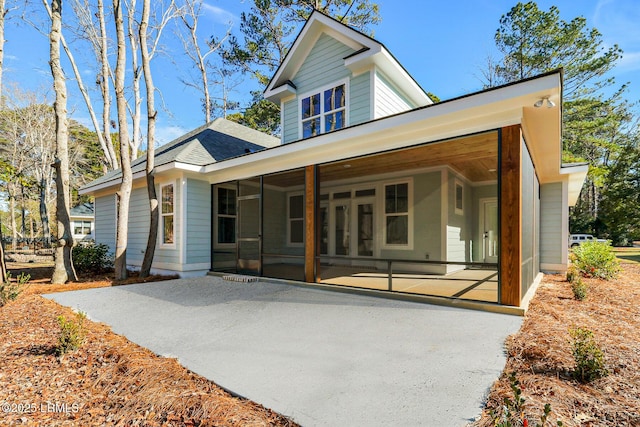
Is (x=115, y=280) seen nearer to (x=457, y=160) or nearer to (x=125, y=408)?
(x=125, y=408)

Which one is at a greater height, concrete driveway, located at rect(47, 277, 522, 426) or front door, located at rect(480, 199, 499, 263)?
front door, located at rect(480, 199, 499, 263)

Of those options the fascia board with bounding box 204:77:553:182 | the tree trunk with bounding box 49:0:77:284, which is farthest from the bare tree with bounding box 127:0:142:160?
the fascia board with bounding box 204:77:553:182

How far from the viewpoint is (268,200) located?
10.9 meters

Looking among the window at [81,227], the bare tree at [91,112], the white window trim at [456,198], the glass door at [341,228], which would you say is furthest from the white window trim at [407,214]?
the window at [81,227]

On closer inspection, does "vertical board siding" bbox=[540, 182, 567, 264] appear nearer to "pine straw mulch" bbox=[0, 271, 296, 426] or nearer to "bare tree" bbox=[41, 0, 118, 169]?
"pine straw mulch" bbox=[0, 271, 296, 426]

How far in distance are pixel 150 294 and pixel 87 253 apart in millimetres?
4847

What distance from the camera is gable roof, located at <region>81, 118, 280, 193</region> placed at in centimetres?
827

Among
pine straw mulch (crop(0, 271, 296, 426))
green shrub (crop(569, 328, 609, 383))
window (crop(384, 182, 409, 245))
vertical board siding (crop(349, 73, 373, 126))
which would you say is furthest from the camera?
window (crop(384, 182, 409, 245))

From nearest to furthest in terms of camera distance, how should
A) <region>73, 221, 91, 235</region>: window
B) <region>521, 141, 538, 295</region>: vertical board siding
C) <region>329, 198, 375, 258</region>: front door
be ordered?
1. <region>521, 141, 538, 295</region>: vertical board siding
2. <region>329, 198, 375, 258</region>: front door
3. <region>73, 221, 91, 235</region>: window

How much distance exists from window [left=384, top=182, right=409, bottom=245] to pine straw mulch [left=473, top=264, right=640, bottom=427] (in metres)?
4.13

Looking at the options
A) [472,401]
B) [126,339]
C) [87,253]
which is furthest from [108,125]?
[472,401]

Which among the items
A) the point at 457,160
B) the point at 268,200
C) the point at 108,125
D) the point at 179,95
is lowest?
the point at 268,200

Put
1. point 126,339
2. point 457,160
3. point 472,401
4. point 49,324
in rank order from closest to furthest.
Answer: point 472,401, point 126,339, point 49,324, point 457,160

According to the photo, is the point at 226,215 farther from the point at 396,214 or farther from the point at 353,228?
the point at 396,214
